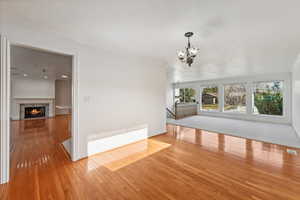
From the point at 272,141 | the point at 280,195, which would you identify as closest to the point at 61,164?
the point at 280,195

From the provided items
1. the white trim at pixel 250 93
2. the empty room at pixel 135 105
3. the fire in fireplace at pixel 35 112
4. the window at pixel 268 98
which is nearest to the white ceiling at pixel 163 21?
the empty room at pixel 135 105

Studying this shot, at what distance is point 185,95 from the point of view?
33.3ft

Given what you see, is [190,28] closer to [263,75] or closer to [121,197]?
[121,197]

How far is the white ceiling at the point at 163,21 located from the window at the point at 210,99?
5.57m

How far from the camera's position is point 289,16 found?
1885 millimetres

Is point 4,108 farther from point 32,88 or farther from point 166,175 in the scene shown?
point 32,88

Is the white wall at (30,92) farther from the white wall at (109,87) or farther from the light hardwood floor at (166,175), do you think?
the white wall at (109,87)

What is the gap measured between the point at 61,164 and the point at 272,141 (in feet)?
17.8

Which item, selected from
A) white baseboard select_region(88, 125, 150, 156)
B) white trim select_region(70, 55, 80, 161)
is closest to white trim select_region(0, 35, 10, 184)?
white trim select_region(70, 55, 80, 161)

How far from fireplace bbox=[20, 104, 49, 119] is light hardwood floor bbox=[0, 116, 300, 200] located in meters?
Result: 5.69

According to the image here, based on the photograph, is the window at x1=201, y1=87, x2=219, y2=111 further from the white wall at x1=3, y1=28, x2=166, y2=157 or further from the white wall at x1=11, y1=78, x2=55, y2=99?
the white wall at x1=11, y1=78, x2=55, y2=99

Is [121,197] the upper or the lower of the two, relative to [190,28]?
lower

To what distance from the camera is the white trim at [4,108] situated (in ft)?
6.16

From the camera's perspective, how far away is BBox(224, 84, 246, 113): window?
7272 millimetres
